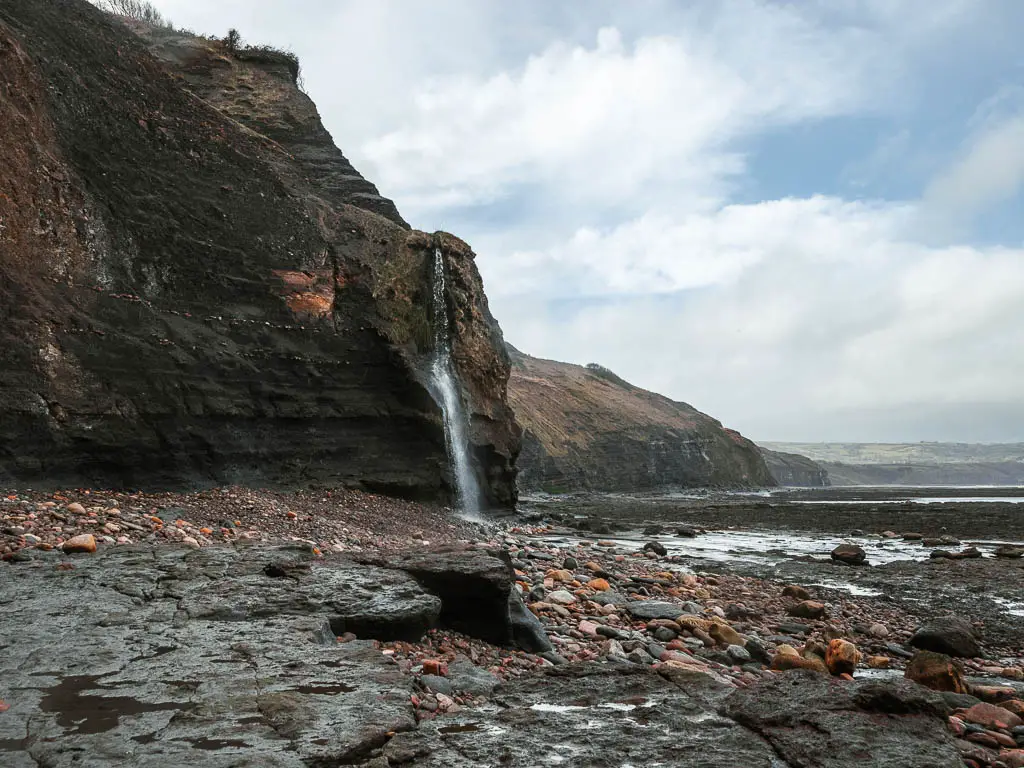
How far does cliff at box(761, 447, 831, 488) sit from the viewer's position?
384 ft

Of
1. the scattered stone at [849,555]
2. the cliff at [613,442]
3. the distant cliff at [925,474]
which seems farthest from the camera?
the distant cliff at [925,474]

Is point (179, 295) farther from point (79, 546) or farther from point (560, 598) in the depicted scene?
point (560, 598)

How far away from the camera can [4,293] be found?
11.5 m

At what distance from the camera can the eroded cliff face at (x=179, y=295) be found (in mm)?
12211

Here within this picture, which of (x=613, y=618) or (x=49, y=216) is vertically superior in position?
(x=49, y=216)

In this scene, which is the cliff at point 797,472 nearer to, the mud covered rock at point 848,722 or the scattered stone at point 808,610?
the scattered stone at point 808,610

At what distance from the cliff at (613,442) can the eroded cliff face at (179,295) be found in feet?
126

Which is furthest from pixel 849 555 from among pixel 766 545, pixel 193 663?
pixel 193 663

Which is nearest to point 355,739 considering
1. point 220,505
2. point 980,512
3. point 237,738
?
point 237,738

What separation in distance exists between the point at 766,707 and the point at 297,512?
10985 mm

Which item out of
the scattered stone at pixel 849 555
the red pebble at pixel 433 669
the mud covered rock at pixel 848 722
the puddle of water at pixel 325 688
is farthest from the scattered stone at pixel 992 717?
the scattered stone at pixel 849 555

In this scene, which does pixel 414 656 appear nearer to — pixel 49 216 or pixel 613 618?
pixel 613 618

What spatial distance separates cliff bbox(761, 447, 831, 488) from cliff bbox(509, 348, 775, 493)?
2742cm

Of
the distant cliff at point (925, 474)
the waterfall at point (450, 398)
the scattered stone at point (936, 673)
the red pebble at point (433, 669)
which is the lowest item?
the distant cliff at point (925, 474)
